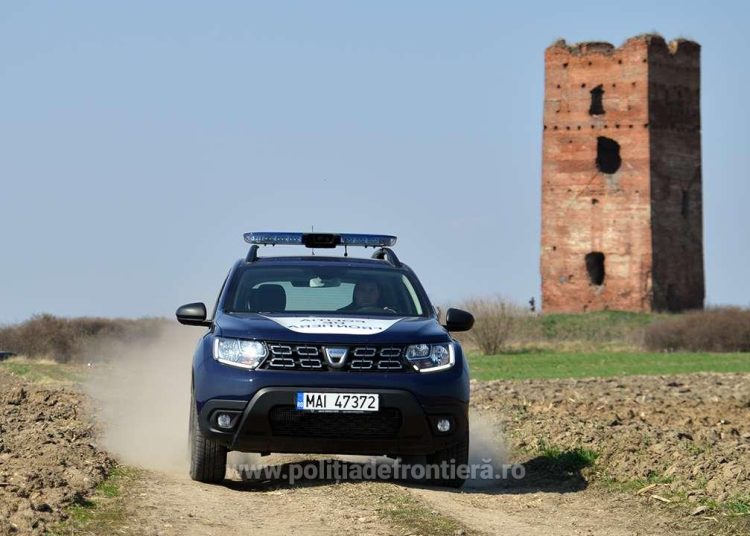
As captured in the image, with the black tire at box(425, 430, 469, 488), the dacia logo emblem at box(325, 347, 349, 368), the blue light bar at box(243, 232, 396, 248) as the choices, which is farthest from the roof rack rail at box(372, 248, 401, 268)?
the dacia logo emblem at box(325, 347, 349, 368)

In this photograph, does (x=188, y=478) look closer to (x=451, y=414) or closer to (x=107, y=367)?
(x=451, y=414)

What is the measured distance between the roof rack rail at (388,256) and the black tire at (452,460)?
2061 millimetres

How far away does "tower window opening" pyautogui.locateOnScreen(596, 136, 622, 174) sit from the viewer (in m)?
72.8

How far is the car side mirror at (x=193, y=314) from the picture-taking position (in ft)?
44.8

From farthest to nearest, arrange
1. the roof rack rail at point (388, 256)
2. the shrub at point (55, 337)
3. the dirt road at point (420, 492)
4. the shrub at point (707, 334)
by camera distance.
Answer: the shrub at point (707, 334), the shrub at point (55, 337), the roof rack rail at point (388, 256), the dirt road at point (420, 492)

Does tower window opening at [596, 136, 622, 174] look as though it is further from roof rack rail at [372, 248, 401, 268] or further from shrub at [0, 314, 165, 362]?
roof rack rail at [372, 248, 401, 268]

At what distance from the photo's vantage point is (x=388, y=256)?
1498 centimetres

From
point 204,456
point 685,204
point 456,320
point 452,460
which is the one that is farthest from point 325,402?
point 685,204

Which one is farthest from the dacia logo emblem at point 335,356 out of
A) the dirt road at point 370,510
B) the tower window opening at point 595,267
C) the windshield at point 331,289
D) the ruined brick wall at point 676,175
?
the tower window opening at point 595,267

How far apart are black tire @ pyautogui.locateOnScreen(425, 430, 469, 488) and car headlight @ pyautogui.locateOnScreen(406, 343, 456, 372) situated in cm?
62

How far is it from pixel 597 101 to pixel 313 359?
6122 centimetres

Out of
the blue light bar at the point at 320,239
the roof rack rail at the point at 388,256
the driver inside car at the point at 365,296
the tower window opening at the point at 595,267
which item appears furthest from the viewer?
the tower window opening at the point at 595,267

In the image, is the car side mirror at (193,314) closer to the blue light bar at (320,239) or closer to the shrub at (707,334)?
the blue light bar at (320,239)

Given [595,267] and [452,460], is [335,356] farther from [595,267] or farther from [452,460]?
[595,267]
